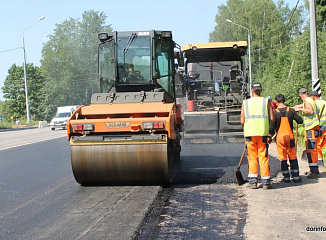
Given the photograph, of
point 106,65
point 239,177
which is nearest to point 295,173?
point 239,177

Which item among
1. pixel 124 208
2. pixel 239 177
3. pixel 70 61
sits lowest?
pixel 124 208

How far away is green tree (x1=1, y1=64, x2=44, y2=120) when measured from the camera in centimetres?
7000

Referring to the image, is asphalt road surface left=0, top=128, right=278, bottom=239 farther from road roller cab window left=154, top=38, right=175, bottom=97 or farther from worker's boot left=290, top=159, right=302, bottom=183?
road roller cab window left=154, top=38, right=175, bottom=97

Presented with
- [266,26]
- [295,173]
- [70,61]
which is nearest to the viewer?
[295,173]

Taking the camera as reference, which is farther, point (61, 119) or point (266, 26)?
point (266, 26)

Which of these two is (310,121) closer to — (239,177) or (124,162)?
(239,177)

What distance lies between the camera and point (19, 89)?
7369 cm

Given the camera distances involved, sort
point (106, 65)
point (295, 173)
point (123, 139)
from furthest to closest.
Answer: point (106, 65), point (295, 173), point (123, 139)

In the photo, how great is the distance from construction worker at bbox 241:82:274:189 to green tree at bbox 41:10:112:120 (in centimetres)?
5965

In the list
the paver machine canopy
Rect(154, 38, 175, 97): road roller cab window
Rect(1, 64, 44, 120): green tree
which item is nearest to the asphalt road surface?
Rect(154, 38, 175, 97): road roller cab window

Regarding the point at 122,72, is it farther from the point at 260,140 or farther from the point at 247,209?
the point at 247,209

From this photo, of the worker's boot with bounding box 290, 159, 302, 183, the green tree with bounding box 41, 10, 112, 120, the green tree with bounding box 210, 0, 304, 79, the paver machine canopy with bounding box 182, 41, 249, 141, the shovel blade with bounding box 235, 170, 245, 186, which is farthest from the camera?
the green tree with bounding box 41, 10, 112, 120

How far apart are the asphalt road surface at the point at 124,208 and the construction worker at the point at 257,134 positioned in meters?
0.46

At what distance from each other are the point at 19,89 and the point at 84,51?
14.0 metres
